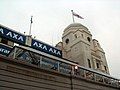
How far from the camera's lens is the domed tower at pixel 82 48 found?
150 ft

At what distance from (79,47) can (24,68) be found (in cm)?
3588

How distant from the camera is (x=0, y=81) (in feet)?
33.0

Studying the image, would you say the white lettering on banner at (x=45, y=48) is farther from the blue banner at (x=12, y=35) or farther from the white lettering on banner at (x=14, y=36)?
the white lettering on banner at (x=14, y=36)

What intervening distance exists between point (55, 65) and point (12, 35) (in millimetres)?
4369

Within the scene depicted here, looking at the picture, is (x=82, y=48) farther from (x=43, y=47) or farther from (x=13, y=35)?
(x=13, y=35)

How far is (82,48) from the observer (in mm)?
45969

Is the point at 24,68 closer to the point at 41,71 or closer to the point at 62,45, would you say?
the point at 41,71

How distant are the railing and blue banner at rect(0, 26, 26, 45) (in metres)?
1.91

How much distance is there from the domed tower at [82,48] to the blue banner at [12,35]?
30173 mm

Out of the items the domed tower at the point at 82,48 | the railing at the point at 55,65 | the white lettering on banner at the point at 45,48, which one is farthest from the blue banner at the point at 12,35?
the domed tower at the point at 82,48

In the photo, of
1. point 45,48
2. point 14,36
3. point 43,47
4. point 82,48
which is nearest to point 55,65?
point 45,48

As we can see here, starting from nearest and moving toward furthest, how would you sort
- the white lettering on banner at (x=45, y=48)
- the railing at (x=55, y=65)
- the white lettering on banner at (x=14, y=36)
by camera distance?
1. the railing at (x=55, y=65)
2. the white lettering on banner at (x=14, y=36)
3. the white lettering on banner at (x=45, y=48)

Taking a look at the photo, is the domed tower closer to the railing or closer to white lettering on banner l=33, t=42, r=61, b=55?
the railing

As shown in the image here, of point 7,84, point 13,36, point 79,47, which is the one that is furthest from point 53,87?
point 79,47
